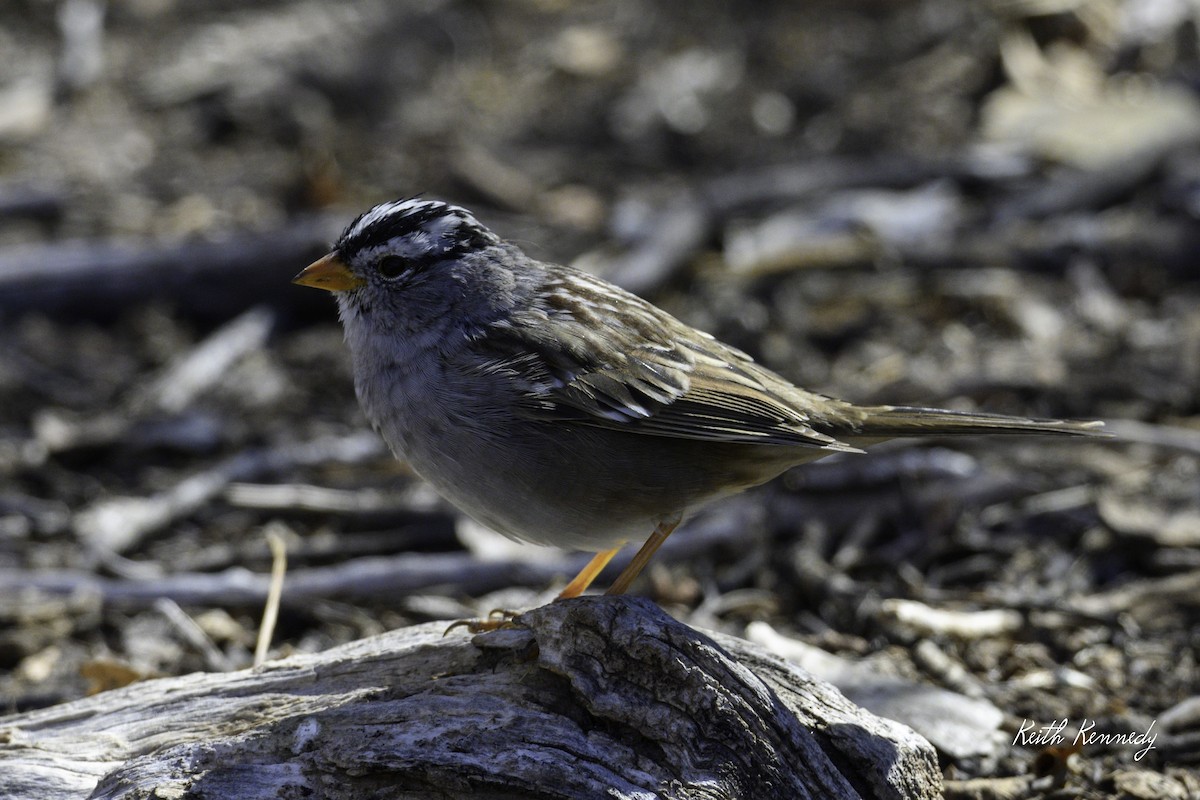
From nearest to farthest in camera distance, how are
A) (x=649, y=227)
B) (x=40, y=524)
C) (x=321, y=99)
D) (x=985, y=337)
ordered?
(x=40, y=524)
(x=985, y=337)
(x=649, y=227)
(x=321, y=99)

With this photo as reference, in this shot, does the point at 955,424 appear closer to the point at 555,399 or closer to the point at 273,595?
the point at 555,399

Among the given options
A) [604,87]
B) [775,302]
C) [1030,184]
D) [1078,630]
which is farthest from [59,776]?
[604,87]

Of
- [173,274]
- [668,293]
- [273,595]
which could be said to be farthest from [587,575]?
[173,274]

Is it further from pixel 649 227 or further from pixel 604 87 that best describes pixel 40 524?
pixel 604 87

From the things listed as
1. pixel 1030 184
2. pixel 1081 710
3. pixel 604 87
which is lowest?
pixel 1081 710

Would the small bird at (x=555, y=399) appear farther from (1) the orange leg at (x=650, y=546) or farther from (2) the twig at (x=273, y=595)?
(2) the twig at (x=273, y=595)

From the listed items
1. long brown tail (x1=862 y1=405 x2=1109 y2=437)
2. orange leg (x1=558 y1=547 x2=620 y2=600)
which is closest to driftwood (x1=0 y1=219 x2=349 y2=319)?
orange leg (x1=558 y1=547 x2=620 y2=600)

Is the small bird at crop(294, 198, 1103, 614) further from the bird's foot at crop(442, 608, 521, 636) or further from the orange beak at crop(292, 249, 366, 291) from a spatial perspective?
the bird's foot at crop(442, 608, 521, 636)
